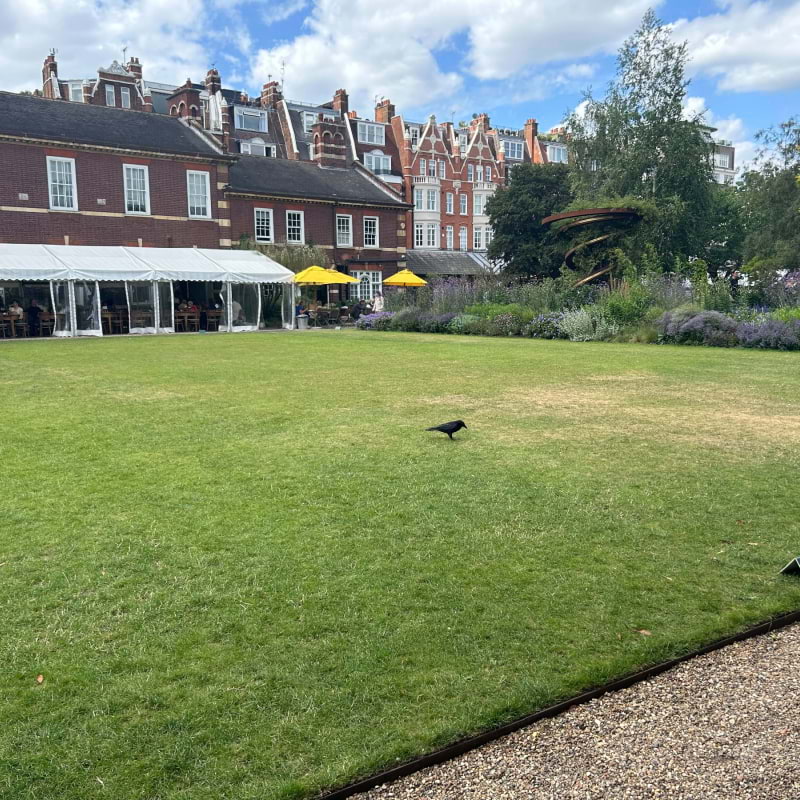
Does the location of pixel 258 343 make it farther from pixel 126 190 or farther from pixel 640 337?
pixel 126 190

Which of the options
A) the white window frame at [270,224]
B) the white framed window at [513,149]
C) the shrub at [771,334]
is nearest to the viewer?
the shrub at [771,334]


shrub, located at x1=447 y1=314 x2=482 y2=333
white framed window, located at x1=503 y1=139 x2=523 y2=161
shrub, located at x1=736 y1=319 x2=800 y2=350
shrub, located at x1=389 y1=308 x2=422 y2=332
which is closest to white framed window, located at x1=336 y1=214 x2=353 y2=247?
shrub, located at x1=389 y1=308 x2=422 y2=332

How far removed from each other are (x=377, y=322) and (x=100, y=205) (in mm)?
12878

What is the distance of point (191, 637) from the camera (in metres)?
3.06

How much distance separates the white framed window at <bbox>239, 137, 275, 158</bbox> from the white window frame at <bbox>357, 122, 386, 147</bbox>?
667cm

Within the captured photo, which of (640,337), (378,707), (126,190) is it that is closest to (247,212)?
(126,190)

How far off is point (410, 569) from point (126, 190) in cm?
3073

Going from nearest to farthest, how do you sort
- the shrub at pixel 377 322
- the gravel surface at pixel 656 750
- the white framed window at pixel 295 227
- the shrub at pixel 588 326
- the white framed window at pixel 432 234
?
the gravel surface at pixel 656 750, the shrub at pixel 588 326, the shrub at pixel 377 322, the white framed window at pixel 295 227, the white framed window at pixel 432 234

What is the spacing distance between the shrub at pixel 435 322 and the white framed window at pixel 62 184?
605 inches

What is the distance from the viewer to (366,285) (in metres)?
40.5

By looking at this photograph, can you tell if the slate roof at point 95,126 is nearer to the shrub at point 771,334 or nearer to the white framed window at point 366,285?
the white framed window at point 366,285

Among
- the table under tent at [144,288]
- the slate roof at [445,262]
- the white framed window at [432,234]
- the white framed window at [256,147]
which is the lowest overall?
the table under tent at [144,288]

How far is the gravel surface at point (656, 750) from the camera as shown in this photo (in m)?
2.16

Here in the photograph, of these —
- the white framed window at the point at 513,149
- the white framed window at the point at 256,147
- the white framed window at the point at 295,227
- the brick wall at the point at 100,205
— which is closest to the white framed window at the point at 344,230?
the white framed window at the point at 295,227
